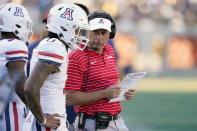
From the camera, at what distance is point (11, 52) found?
14.3 ft

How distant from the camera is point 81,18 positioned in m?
4.39

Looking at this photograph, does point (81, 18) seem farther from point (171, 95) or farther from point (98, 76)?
point (171, 95)

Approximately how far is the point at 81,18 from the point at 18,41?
0.52 m

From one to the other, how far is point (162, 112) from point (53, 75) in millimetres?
10663

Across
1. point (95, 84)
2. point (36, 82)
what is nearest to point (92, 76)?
point (95, 84)

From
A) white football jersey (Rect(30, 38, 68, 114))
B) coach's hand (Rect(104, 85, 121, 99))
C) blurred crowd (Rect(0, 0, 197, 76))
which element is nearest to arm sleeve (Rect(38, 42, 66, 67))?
white football jersey (Rect(30, 38, 68, 114))

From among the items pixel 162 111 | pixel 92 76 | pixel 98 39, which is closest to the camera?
pixel 92 76

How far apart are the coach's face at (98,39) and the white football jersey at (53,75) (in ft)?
2.97

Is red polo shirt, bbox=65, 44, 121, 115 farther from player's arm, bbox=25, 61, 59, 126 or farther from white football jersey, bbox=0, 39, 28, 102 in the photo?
player's arm, bbox=25, 61, 59, 126

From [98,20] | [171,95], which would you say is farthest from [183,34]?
[98,20]

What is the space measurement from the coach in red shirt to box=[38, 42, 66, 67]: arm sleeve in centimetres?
80

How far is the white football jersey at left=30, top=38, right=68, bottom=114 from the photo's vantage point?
13.2 ft

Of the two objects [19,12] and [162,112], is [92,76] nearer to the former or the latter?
[19,12]

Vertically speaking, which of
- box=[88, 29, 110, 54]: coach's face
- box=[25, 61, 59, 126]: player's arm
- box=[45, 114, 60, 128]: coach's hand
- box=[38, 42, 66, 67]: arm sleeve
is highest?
box=[88, 29, 110, 54]: coach's face
